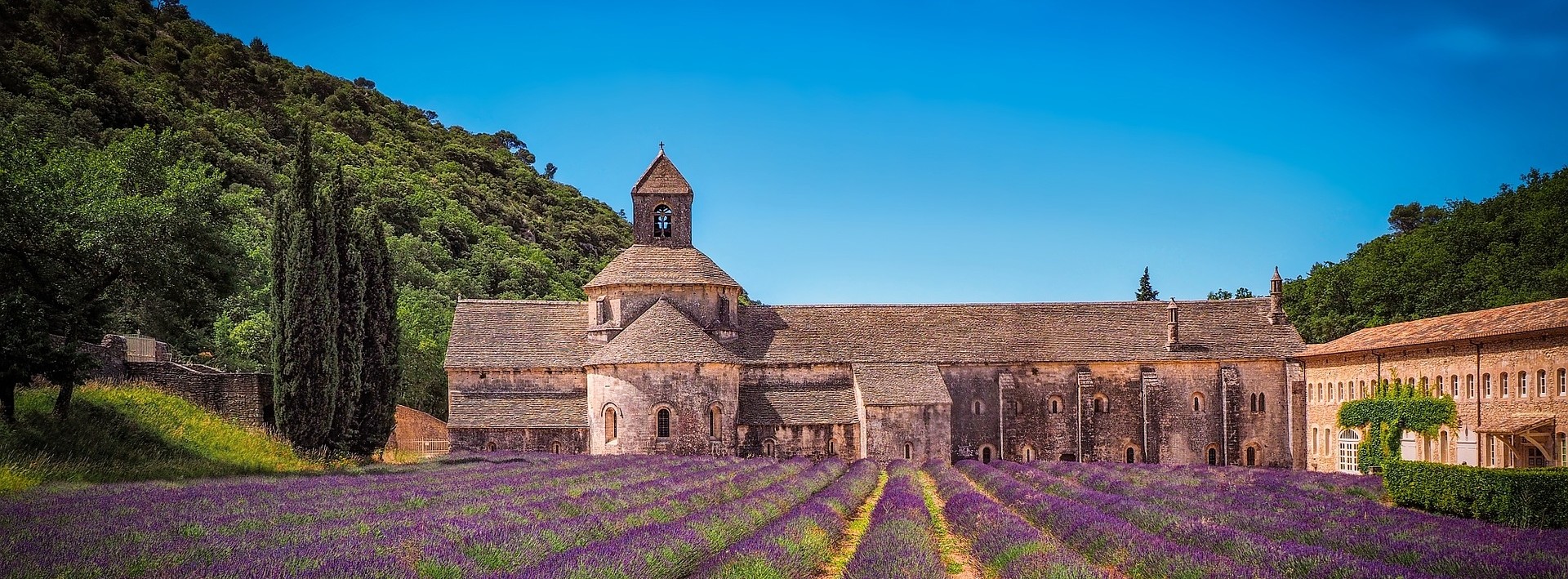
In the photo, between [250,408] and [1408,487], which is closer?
[1408,487]

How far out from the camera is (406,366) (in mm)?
63031

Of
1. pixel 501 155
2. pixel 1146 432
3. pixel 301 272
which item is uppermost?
pixel 501 155

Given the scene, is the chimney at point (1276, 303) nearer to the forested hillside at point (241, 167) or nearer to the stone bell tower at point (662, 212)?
the stone bell tower at point (662, 212)

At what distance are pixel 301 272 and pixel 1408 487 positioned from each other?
30922 mm

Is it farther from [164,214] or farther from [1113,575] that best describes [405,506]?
[164,214]

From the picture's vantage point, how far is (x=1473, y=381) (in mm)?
38188

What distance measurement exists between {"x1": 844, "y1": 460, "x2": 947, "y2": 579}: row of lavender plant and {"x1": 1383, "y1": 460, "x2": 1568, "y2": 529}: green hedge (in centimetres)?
1184

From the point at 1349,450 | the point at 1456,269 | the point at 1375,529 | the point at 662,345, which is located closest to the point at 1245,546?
the point at 1375,529

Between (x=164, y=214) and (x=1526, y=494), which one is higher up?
(x=164, y=214)

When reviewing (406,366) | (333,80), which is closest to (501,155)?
(333,80)

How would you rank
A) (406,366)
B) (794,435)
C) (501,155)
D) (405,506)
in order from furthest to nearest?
1. (501,155)
2. (406,366)
3. (794,435)
4. (405,506)

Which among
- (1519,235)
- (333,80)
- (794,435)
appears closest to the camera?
(794,435)

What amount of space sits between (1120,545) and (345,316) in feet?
87.3

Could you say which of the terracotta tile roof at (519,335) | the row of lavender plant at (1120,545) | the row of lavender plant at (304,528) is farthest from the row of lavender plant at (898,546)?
the terracotta tile roof at (519,335)
